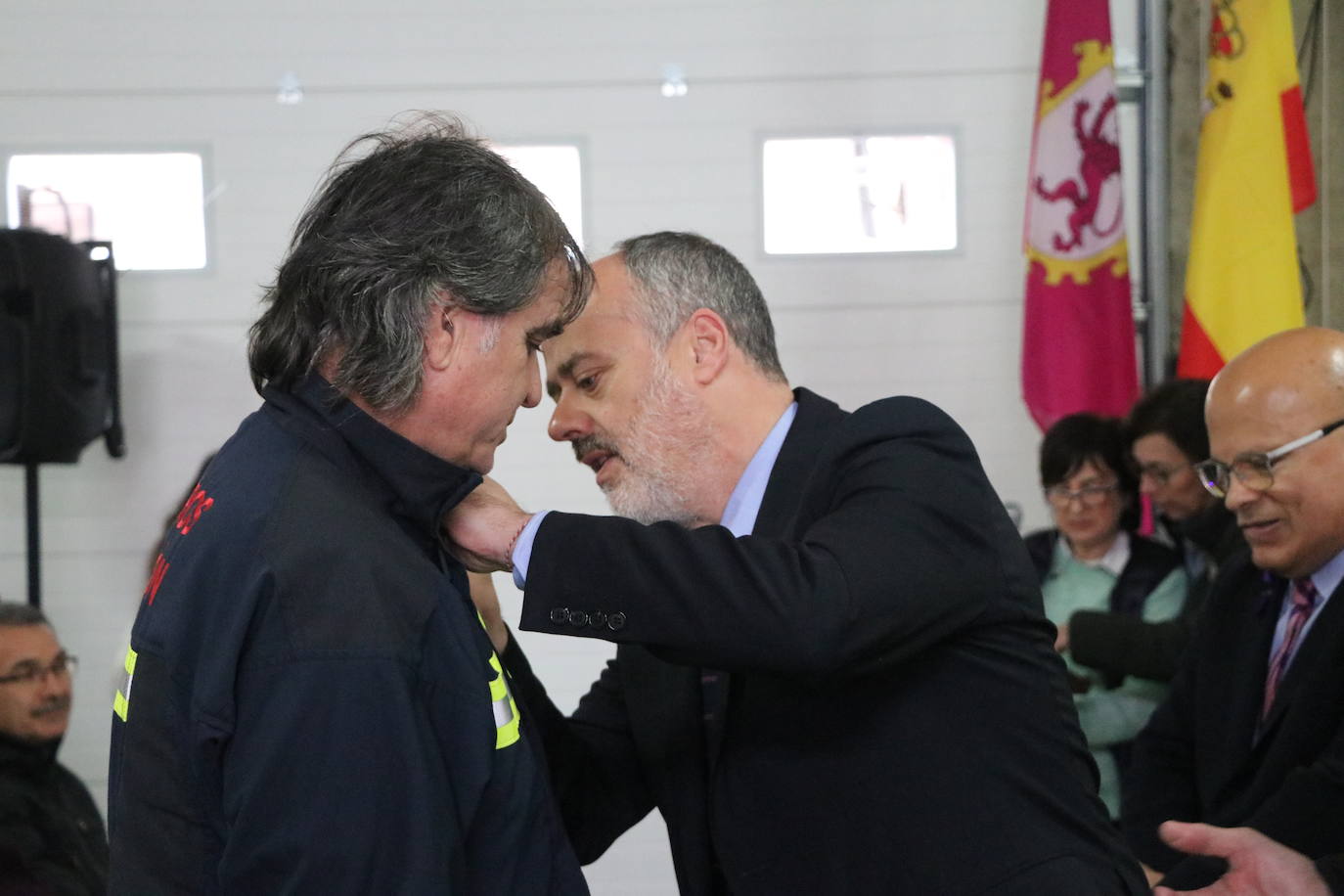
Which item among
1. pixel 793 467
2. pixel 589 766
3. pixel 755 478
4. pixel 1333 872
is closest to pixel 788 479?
pixel 793 467

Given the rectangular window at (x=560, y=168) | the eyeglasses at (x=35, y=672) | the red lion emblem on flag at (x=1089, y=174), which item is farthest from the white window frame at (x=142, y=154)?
the red lion emblem on flag at (x=1089, y=174)

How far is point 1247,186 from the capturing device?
3.70 meters

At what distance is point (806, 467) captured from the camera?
65.7 inches

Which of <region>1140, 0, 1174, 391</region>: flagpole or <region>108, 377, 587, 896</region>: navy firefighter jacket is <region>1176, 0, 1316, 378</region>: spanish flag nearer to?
<region>1140, 0, 1174, 391</region>: flagpole

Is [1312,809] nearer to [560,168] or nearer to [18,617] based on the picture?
[18,617]

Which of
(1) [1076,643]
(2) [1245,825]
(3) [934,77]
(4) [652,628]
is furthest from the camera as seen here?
(3) [934,77]

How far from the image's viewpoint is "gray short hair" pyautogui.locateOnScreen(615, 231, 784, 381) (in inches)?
72.1

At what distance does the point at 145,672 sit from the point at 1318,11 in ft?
12.1

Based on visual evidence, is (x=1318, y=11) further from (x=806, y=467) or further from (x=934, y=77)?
(x=806, y=467)

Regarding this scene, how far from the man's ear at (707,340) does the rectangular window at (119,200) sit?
322 centimetres

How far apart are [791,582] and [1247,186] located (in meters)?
2.93

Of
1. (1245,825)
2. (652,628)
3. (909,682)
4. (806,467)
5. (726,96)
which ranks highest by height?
(726,96)

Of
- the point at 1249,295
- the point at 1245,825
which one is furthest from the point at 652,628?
the point at 1249,295

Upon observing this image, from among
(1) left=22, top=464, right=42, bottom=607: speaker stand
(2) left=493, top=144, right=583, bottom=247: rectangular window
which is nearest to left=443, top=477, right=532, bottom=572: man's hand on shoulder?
(1) left=22, top=464, right=42, bottom=607: speaker stand
